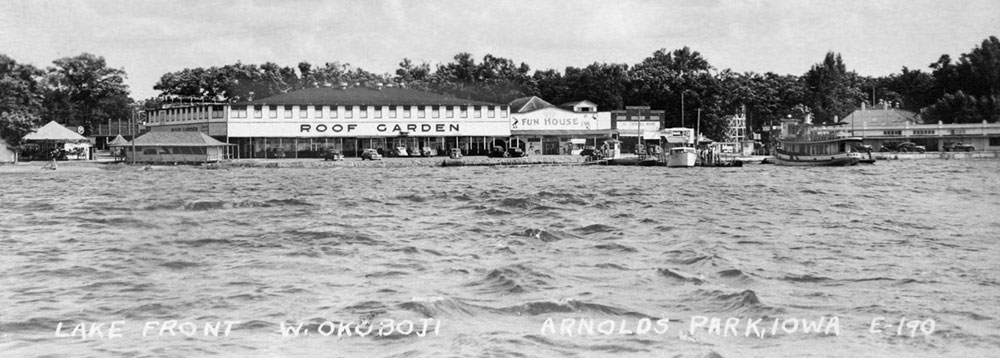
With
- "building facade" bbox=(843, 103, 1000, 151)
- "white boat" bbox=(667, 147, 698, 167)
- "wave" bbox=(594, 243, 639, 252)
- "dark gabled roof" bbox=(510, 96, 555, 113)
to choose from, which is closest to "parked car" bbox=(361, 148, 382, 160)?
"dark gabled roof" bbox=(510, 96, 555, 113)

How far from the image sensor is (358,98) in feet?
268

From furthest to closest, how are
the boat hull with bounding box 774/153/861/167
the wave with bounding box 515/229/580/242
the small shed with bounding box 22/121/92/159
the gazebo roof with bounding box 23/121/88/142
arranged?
the small shed with bounding box 22/121/92/159
the gazebo roof with bounding box 23/121/88/142
the boat hull with bounding box 774/153/861/167
the wave with bounding box 515/229/580/242

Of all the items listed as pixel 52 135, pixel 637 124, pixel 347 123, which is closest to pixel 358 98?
pixel 347 123

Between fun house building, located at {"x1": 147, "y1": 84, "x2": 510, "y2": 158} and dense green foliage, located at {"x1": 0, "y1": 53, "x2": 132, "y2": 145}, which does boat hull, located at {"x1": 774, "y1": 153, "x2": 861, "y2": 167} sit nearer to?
fun house building, located at {"x1": 147, "y1": 84, "x2": 510, "y2": 158}

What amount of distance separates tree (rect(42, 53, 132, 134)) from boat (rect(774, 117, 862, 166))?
60525mm

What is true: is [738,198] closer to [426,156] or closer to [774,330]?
[774,330]

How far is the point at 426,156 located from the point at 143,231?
189 feet

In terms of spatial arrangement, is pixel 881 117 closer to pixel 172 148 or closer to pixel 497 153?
pixel 497 153

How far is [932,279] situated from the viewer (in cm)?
1325

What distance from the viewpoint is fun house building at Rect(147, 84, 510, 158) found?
77.6 metres

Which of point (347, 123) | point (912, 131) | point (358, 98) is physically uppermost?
point (358, 98)

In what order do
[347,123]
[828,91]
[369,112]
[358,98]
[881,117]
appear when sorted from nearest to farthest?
[347,123] → [369,112] → [358,98] → [881,117] → [828,91]

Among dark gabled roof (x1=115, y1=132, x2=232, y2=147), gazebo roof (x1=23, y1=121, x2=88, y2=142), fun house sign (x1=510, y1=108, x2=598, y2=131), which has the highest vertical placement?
fun house sign (x1=510, y1=108, x2=598, y2=131)

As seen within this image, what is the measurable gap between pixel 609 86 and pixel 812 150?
122ft
